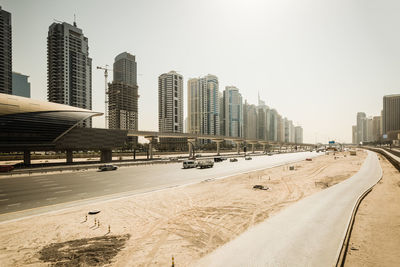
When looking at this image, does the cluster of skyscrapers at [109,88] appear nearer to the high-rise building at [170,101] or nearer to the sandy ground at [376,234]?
the high-rise building at [170,101]

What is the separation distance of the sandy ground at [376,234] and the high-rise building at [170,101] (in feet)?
518

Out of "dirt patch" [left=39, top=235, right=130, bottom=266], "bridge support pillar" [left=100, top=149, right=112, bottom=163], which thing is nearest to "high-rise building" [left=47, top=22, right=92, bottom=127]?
"bridge support pillar" [left=100, top=149, right=112, bottom=163]

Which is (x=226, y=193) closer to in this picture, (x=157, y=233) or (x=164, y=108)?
(x=157, y=233)

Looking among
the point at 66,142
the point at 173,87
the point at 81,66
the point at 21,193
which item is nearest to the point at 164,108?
the point at 173,87

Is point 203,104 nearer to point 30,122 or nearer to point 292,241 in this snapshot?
point 30,122

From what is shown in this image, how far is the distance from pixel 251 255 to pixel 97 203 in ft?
47.0

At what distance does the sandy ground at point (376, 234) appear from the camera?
8867 mm

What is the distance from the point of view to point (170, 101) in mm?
169375

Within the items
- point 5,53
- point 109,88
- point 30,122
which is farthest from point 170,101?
point 30,122

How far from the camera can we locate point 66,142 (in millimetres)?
46906

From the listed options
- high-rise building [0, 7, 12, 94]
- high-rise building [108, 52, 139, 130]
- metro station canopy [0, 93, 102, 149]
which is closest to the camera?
metro station canopy [0, 93, 102, 149]

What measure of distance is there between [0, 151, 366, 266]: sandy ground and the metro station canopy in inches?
1588

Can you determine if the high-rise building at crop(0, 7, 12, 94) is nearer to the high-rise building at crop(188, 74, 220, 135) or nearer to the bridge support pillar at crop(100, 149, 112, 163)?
the bridge support pillar at crop(100, 149, 112, 163)

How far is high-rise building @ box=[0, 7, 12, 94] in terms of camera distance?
358ft
